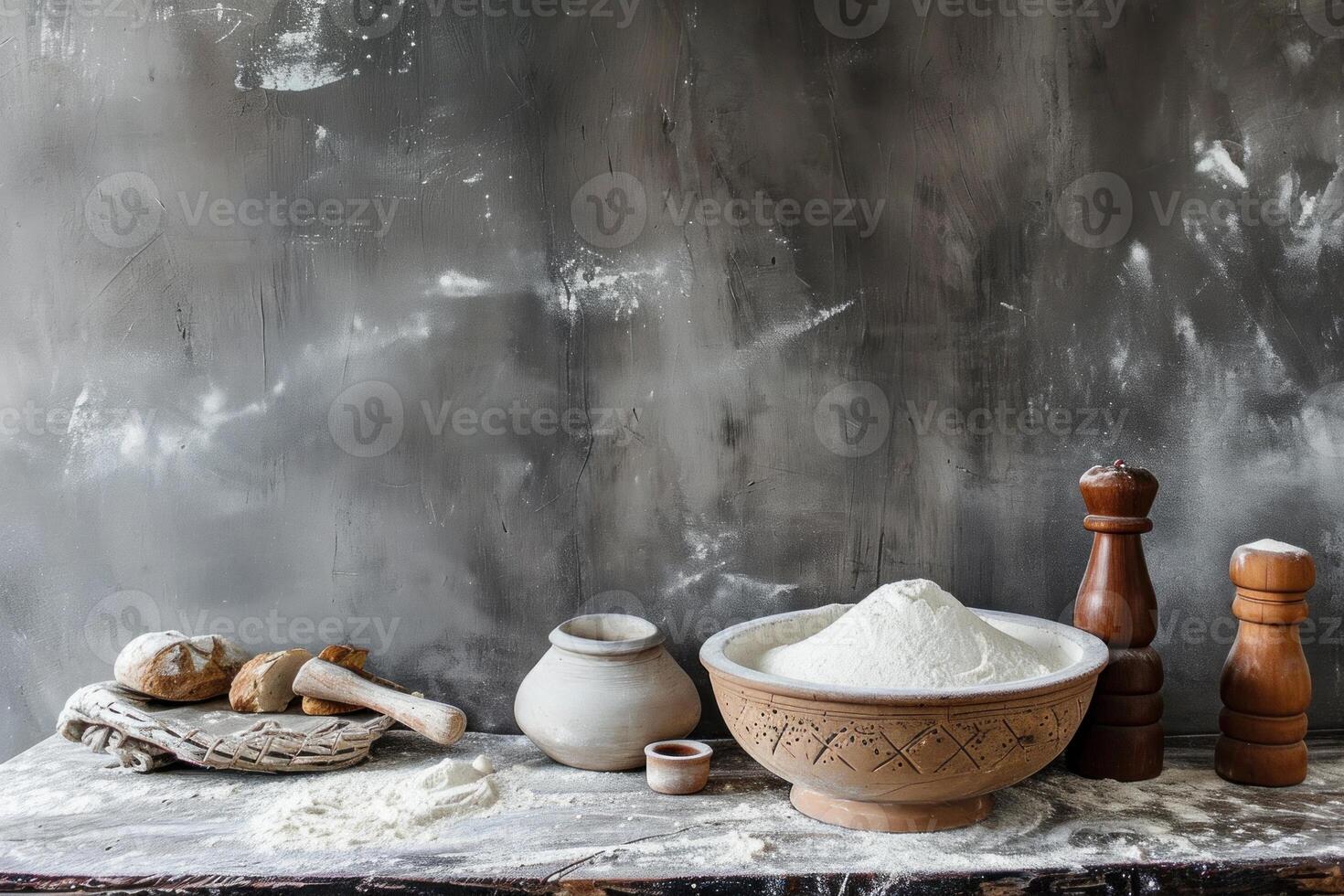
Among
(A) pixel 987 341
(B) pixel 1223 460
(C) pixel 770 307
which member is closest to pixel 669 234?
(C) pixel 770 307

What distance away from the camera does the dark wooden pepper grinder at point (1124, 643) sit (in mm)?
1395

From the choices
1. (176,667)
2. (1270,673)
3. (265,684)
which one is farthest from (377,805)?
(1270,673)

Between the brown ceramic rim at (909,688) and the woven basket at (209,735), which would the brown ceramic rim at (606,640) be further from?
the woven basket at (209,735)

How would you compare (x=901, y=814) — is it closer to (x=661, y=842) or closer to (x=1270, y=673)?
(x=661, y=842)

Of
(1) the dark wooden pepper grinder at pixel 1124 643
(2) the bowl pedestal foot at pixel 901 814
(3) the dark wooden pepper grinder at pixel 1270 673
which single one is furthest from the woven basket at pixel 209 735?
(3) the dark wooden pepper grinder at pixel 1270 673

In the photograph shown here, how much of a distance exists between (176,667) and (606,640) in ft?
2.26

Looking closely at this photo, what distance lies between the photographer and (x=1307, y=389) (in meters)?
1.63

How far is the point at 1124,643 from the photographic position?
55.1 inches

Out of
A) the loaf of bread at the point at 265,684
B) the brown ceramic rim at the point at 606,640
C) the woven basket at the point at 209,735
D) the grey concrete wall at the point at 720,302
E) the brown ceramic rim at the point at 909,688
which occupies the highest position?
the grey concrete wall at the point at 720,302

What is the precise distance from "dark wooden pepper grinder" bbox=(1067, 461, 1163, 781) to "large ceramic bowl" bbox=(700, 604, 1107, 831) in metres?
0.15

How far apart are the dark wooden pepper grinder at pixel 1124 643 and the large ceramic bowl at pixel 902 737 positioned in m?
0.15

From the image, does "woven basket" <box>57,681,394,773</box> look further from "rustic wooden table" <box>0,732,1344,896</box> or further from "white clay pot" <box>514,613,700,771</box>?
"white clay pot" <box>514,613,700,771</box>

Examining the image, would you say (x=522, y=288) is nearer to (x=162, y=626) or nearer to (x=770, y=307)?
(x=770, y=307)

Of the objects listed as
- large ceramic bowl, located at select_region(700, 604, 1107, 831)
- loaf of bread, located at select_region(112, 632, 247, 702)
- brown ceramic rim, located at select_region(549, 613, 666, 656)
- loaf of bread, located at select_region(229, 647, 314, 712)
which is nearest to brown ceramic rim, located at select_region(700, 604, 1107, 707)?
large ceramic bowl, located at select_region(700, 604, 1107, 831)
